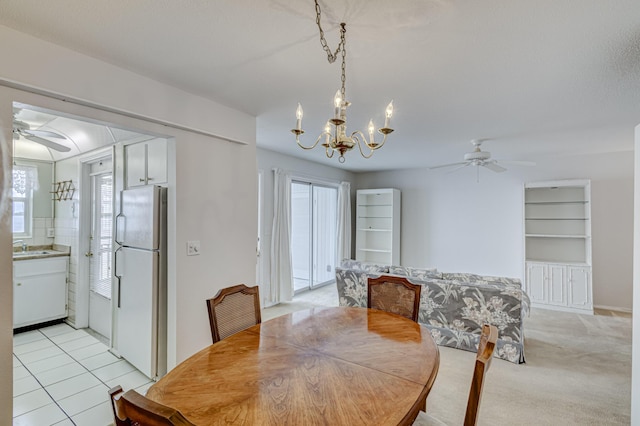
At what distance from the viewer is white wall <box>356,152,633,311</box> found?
4.84 meters

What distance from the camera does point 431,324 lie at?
3533 mm

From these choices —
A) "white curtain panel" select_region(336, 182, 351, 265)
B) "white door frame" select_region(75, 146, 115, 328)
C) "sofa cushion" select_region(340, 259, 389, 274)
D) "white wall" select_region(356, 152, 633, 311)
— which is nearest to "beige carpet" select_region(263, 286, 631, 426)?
"sofa cushion" select_region(340, 259, 389, 274)

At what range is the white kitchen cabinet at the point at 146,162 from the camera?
A: 9.11 feet

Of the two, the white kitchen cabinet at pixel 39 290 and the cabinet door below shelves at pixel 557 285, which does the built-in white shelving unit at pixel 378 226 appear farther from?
the white kitchen cabinet at pixel 39 290

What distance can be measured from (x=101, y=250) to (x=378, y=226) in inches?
199

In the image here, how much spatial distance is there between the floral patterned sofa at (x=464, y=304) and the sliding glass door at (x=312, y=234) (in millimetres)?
1987

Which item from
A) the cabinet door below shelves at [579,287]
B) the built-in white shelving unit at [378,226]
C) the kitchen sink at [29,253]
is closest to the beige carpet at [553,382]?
the cabinet door below shelves at [579,287]

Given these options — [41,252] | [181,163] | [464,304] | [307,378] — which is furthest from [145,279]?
[464,304]

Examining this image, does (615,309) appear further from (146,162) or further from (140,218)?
(146,162)

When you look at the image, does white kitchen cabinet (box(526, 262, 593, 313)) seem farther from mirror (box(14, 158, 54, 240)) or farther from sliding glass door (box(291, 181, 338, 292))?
mirror (box(14, 158, 54, 240))

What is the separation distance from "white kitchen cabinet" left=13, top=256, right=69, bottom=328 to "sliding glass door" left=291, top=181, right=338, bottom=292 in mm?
3251

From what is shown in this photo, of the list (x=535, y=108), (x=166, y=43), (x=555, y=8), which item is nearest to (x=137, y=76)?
(x=166, y=43)

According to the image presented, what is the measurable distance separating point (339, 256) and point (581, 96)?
4663 mm

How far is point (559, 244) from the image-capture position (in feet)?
17.2
